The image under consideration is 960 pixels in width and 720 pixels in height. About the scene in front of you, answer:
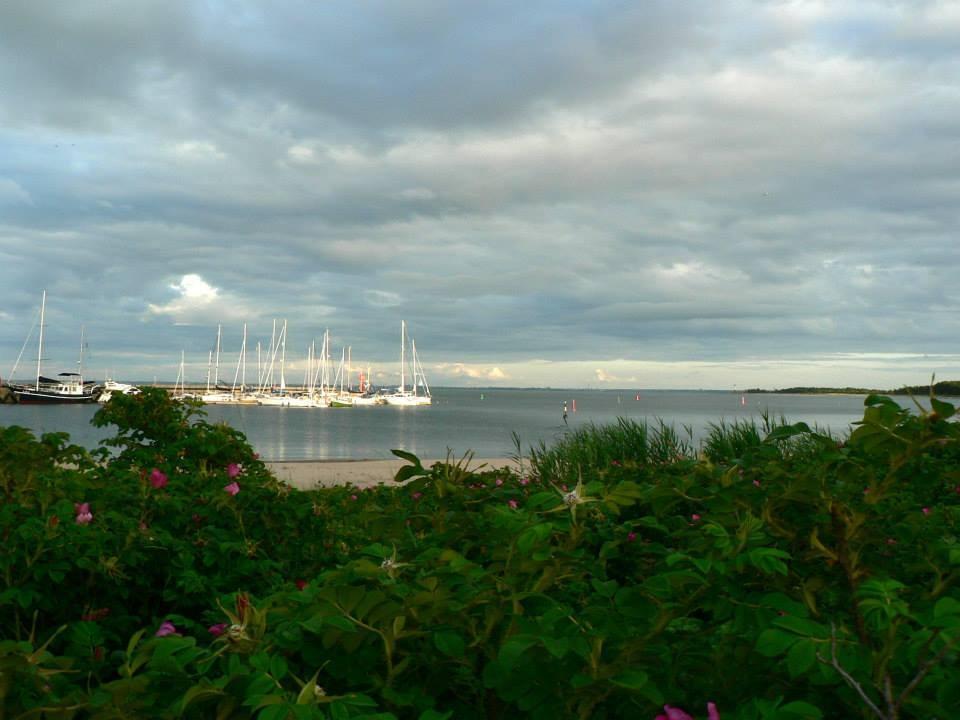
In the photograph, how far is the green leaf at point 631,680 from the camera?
54.7 inches

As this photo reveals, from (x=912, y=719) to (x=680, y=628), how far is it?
59cm

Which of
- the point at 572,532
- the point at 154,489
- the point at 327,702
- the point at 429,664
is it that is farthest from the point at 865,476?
the point at 154,489

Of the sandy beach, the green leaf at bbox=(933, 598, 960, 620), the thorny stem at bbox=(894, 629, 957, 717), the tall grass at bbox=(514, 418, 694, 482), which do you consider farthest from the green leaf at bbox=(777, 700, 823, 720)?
the sandy beach

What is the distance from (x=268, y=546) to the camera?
3498 mm

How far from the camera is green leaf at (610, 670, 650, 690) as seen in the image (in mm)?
1390

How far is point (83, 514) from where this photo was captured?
309cm

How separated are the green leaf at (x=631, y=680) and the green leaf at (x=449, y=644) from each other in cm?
32

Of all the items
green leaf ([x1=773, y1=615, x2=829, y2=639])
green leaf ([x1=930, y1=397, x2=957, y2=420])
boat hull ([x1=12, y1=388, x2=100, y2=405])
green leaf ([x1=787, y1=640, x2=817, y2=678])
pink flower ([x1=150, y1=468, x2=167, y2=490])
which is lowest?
boat hull ([x1=12, y1=388, x2=100, y2=405])

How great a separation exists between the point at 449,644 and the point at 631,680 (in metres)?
0.37

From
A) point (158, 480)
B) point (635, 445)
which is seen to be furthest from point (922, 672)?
point (635, 445)

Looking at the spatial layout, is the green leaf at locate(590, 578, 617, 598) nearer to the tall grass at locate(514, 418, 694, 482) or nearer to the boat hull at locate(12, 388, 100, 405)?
the tall grass at locate(514, 418, 694, 482)

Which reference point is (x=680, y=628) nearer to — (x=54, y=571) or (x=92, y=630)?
(x=92, y=630)

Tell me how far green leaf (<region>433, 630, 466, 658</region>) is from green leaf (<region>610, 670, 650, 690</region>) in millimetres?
321

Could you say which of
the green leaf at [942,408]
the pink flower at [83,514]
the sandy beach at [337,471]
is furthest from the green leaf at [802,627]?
the sandy beach at [337,471]
